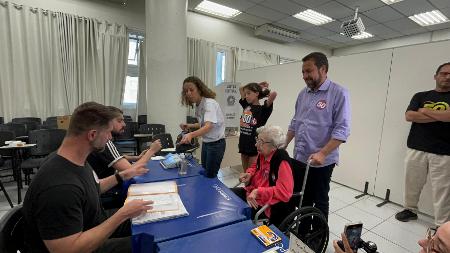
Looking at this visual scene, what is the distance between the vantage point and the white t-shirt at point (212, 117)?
2240 mm

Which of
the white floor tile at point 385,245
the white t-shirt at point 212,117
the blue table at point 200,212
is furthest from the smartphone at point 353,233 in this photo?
the white floor tile at point 385,245

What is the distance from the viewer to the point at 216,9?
18.2 feet

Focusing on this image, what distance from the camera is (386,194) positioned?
3098 millimetres

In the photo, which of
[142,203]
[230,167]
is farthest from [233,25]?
[142,203]

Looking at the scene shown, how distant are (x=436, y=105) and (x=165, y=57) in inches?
146

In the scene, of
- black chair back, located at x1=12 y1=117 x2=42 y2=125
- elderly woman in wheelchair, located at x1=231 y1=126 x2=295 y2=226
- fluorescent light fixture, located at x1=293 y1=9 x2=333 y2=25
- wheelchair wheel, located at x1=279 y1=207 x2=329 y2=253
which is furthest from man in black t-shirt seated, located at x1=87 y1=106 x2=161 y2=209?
fluorescent light fixture, located at x1=293 y1=9 x2=333 y2=25

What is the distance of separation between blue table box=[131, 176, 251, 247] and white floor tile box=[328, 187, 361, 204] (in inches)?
91.1

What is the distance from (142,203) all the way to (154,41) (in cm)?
362

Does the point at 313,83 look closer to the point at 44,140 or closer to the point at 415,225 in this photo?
the point at 415,225

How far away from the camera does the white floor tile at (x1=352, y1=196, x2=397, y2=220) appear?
9.04ft

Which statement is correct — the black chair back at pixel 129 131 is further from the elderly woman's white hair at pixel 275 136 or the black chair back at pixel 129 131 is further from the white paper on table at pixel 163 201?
the elderly woman's white hair at pixel 275 136

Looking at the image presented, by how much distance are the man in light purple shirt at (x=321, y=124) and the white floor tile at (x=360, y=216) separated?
1097 mm

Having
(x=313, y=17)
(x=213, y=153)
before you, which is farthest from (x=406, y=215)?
(x=313, y=17)

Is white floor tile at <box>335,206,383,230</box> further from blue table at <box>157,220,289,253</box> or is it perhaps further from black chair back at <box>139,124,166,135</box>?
black chair back at <box>139,124,166,135</box>
